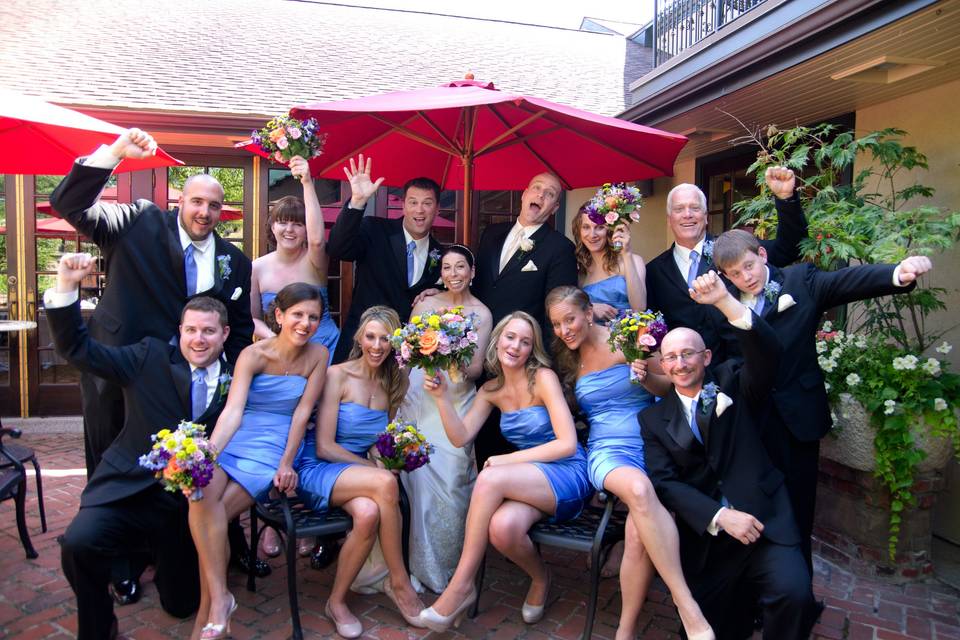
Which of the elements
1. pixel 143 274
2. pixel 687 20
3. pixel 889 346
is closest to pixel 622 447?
pixel 889 346

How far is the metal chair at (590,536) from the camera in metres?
2.92

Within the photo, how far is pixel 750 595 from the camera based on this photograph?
283cm

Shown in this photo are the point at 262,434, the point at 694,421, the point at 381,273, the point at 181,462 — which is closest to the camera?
the point at 181,462

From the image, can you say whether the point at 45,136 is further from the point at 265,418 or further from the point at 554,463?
the point at 554,463

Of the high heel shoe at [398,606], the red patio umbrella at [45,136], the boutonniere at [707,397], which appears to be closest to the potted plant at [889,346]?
the boutonniere at [707,397]

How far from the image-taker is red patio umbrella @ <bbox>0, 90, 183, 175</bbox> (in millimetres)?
3205

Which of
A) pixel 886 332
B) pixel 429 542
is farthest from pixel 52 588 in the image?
pixel 886 332

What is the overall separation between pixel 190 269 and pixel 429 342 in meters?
1.46

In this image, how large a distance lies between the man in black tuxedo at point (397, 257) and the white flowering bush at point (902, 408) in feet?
8.64

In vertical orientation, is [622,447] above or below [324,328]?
below

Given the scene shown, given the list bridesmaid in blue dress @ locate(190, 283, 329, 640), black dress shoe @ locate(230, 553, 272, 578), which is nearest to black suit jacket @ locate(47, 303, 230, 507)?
bridesmaid in blue dress @ locate(190, 283, 329, 640)

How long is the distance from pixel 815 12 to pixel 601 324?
2145 millimetres

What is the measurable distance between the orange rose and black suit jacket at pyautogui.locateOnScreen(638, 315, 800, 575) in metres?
1.09

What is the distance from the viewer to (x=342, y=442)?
3.47m
